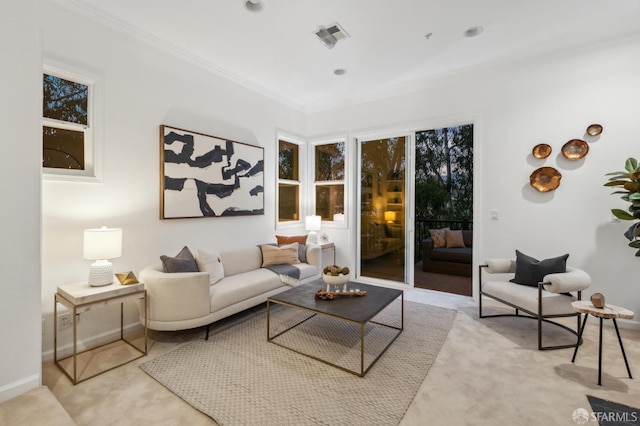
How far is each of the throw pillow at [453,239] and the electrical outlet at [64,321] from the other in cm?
570

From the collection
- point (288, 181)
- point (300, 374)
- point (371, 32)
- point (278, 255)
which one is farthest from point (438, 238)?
point (300, 374)

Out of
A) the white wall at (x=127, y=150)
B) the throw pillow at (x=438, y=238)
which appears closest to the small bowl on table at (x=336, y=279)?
the white wall at (x=127, y=150)

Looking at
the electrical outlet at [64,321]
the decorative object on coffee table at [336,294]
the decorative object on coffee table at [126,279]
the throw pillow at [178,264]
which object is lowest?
the electrical outlet at [64,321]

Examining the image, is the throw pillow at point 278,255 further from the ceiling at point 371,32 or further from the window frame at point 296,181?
the ceiling at point 371,32

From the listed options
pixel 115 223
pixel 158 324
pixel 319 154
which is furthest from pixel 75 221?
pixel 319 154

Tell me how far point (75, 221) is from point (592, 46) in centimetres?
559

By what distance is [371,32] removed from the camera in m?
3.12

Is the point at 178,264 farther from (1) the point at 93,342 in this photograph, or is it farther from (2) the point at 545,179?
(2) the point at 545,179

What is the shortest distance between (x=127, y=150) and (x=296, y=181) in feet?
9.23

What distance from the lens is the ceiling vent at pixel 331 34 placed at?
120 inches

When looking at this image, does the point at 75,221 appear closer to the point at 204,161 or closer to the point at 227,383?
the point at 204,161

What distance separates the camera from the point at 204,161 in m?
3.69

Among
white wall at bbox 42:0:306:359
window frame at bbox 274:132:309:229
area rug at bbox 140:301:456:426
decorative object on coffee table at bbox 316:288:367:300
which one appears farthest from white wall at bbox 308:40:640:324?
white wall at bbox 42:0:306:359

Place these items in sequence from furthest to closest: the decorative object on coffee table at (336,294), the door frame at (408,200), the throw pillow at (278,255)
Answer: the door frame at (408,200), the throw pillow at (278,255), the decorative object on coffee table at (336,294)
